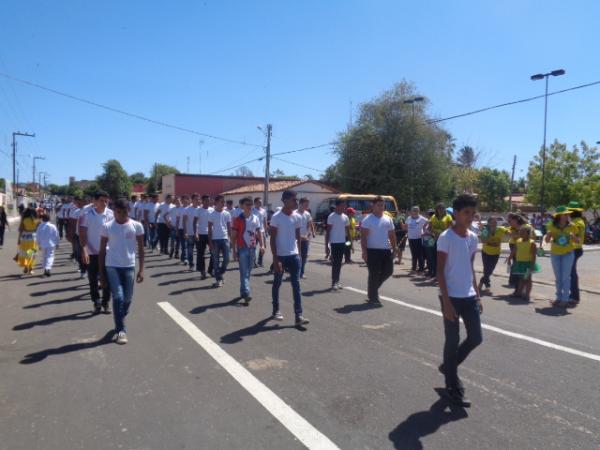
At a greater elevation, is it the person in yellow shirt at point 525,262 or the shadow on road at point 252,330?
the person in yellow shirt at point 525,262

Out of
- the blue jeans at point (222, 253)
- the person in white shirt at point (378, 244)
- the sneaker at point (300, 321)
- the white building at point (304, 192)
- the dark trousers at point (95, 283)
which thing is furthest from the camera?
the white building at point (304, 192)

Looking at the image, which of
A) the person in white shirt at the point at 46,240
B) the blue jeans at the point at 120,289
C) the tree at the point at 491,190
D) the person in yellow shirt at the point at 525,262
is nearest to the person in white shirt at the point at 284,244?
the blue jeans at the point at 120,289

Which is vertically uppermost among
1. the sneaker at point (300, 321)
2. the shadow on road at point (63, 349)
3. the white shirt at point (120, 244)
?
the white shirt at point (120, 244)

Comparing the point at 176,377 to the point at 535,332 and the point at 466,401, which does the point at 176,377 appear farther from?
the point at 535,332

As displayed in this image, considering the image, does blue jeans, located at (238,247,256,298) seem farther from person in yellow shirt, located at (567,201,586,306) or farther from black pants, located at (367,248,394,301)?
person in yellow shirt, located at (567,201,586,306)

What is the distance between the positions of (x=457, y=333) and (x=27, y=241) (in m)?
10.1

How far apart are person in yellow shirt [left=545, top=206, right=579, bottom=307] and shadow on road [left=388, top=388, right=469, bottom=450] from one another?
504 cm

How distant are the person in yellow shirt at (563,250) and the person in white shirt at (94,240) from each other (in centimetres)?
734

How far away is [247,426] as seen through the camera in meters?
3.49

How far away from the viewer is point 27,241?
10617mm

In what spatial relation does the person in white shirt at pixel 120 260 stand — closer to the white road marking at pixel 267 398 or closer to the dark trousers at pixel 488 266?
the white road marking at pixel 267 398

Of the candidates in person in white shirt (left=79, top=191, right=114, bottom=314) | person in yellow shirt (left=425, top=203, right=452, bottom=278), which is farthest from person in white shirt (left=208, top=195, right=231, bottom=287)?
person in yellow shirt (left=425, top=203, right=452, bottom=278)

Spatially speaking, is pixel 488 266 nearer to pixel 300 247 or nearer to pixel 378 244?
pixel 378 244

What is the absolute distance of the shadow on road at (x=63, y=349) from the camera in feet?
16.3
